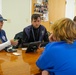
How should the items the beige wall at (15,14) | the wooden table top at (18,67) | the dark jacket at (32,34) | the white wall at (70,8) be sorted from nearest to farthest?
A: 1. the wooden table top at (18,67)
2. the dark jacket at (32,34)
3. the beige wall at (15,14)
4. the white wall at (70,8)

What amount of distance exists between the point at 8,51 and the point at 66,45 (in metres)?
1.28

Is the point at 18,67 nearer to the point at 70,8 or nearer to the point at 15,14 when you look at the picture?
the point at 15,14

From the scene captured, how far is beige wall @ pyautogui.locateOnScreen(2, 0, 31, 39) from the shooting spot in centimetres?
425

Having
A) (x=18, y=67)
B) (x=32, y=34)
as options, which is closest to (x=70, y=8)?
(x=32, y=34)

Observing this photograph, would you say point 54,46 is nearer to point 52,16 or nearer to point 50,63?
point 50,63

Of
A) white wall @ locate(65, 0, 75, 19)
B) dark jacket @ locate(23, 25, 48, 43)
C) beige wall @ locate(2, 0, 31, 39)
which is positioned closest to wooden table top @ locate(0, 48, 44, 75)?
dark jacket @ locate(23, 25, 48, 43)

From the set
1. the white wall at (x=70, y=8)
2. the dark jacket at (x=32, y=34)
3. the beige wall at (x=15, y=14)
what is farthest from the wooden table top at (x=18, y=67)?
Result: the white wall at (x=70, y=8)

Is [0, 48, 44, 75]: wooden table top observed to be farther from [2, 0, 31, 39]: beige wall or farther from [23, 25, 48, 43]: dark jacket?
[2, 0, 31, 39]: beige wall

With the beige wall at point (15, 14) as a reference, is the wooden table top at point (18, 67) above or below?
below

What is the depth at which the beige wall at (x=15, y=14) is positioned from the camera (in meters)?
4.25

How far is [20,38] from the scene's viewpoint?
10.2ft

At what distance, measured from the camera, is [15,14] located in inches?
176

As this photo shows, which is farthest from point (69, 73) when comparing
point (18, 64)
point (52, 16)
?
point (52, 16)

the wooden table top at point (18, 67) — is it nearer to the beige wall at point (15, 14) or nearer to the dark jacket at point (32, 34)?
the dark jacket at point (32, 34)
